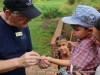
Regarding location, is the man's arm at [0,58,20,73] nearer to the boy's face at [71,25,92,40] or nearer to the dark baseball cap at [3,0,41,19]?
the dark baseball cap at [3,0,41,19]

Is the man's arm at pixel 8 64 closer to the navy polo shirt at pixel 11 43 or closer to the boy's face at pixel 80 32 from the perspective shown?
the navy polo shirt at pixel 11 43

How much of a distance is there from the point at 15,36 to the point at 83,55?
0.83m

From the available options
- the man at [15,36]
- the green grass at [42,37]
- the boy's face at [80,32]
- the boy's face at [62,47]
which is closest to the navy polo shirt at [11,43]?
the man at [15,36]

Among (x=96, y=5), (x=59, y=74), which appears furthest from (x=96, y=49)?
(x=96, y=5)

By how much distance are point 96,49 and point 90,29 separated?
0.22 metres

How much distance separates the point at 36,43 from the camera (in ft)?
25.4

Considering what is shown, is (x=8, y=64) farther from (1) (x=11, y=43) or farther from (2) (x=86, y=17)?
(2) (x=86, y=17)

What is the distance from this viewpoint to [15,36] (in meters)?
2.43

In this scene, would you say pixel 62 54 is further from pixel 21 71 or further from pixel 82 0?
pixel 82 0

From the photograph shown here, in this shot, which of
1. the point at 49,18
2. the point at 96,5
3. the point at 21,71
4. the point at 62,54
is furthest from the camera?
the point at 49,18

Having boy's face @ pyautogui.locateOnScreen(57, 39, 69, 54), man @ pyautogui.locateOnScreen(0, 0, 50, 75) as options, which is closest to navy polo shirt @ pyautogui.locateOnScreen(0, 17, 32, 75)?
man @ pyautogui.locateOnScreen(0, 0, 50, 75)

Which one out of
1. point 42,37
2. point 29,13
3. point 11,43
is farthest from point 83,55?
point 42,37

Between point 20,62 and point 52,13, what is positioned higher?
point 20,62

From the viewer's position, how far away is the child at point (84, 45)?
1989 mm
